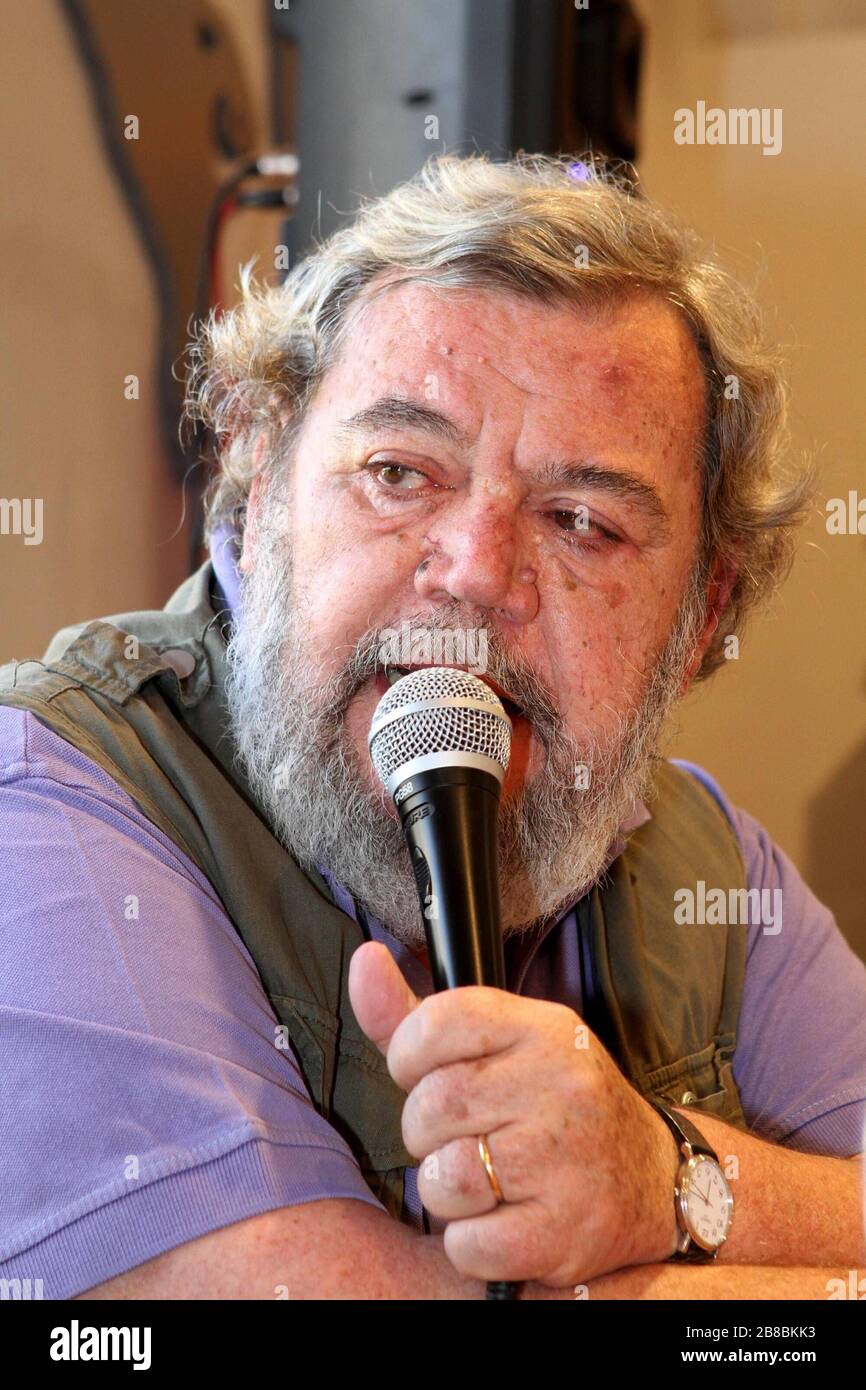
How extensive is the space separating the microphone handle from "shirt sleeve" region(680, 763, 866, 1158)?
0.72 metres

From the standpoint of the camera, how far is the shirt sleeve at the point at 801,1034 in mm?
1425

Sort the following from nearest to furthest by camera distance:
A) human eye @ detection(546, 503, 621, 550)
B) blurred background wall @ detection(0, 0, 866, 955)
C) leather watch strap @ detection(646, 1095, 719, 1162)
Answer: leather watch strap @ detection(646, 1095, 719, 1162) < human eye @ detection(546, 503, 621, 550) < blurred background wall @ detection(0, 0, 866, 955)

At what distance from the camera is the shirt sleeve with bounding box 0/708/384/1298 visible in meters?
0.83

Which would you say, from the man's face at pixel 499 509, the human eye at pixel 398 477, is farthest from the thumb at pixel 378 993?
the human eye at pixel 398 477

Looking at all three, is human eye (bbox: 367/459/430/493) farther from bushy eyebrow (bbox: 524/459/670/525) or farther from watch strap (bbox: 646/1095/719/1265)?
watch strap (bbox: 646/1095/719/1265)

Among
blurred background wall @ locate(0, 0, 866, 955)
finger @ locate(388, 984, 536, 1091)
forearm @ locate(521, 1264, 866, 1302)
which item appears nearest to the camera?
finger @ locate(388, 984, 536, 1091)

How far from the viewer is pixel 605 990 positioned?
4.44ft

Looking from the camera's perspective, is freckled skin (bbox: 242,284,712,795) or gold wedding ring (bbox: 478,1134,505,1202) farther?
freckled skin (bbox: 242,284,712,795)

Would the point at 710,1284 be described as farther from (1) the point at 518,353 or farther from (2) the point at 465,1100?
(1) the point at 518,353

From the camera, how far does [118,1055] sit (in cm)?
87

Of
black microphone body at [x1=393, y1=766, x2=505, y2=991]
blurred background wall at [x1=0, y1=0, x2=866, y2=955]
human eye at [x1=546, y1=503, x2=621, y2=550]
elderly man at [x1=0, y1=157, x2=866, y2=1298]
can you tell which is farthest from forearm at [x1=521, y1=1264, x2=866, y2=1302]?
blurred background wall at [x1=0, y1=0, x2=866, y2=955]

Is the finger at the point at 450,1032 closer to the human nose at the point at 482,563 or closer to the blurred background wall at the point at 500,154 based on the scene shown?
the human nose at the point at 482,563
